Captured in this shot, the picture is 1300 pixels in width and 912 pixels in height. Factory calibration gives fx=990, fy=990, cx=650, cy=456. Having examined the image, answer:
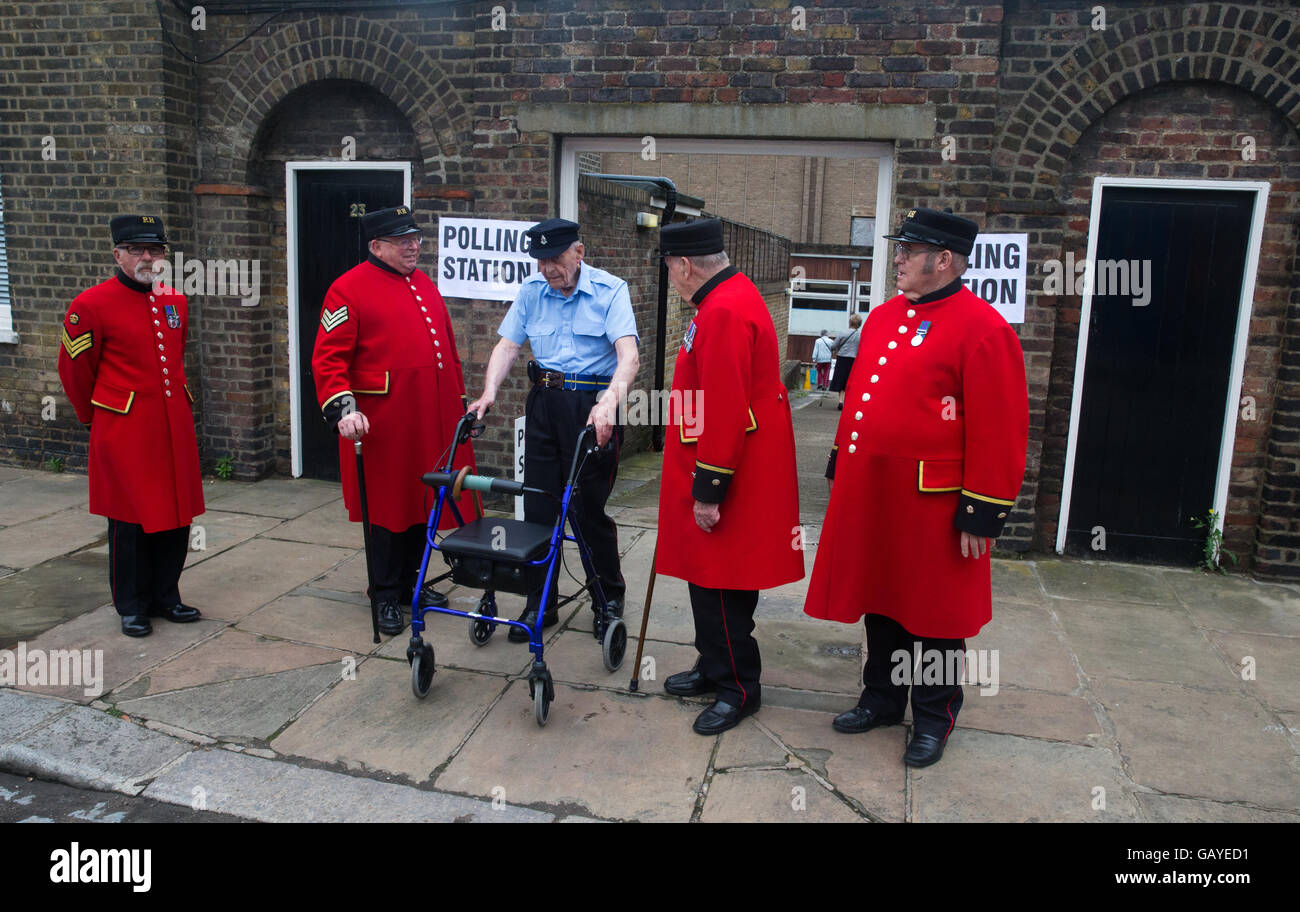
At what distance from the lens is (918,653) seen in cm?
400

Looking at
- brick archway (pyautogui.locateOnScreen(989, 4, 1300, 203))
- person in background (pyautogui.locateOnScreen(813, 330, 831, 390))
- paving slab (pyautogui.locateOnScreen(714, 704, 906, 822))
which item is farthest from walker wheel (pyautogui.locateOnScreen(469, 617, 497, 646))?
person in background (pyautogui.locateOnScreen(813, 330, 831, 390))

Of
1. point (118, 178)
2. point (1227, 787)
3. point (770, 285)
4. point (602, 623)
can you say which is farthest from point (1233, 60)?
point (770, 285)

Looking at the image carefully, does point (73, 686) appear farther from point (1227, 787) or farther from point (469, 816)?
point (1227, 787)

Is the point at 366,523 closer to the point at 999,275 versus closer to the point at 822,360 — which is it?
the point at 999,275

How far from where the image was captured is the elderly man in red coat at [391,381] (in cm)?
502

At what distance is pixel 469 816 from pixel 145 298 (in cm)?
320

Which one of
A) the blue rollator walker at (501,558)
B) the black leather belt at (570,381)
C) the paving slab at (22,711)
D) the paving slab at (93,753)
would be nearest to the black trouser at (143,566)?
the paving slab at (22,711)

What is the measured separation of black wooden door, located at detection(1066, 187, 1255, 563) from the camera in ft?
20.7

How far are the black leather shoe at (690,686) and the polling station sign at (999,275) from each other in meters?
3.37

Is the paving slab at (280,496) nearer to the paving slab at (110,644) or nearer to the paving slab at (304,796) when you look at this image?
the paving slab at (110,644)

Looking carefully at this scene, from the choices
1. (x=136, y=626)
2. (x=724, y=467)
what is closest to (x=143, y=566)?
(x=136, y=626)

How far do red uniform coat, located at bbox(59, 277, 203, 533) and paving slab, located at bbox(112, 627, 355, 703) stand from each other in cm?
67

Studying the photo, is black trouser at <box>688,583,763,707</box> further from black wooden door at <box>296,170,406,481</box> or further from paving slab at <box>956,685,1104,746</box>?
black wooden door at <box>296,170,406,481</box>

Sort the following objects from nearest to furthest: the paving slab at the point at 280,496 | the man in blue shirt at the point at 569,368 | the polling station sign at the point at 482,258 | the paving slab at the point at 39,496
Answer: the man in blue shirt at the point at 569,368 < the paving slab at the point at 39,496 < the polling station sign at the point at 482,258 < the paving slab at the point at 280,496
